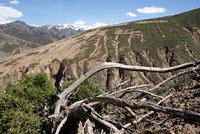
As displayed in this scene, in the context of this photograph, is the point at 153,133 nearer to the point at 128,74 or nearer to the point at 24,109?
the point at 24,109

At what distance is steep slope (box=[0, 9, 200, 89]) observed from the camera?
106 metres

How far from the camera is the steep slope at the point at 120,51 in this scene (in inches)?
4173

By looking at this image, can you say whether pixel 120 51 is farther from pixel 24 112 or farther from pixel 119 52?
pixel 24 112

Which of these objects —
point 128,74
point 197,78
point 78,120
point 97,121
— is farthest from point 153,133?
point 128,74

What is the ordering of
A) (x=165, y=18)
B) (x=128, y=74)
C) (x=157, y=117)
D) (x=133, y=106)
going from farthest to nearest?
(x=165, y=18) → (x=128, y=74) → (x=157, y=117) → (x=133, y=106)

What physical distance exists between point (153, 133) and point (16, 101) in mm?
9486

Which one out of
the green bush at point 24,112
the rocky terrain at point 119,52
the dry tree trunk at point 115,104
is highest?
the dry tree trunk at point 115,104

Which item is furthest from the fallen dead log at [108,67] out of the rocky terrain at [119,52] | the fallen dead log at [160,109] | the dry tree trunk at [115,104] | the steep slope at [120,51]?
the steep slope at [120,51]

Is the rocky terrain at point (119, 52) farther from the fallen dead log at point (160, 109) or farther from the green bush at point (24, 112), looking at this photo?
the fallen dead log at point (160, 109)

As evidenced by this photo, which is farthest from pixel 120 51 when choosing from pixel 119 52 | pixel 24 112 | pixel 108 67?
pixel 108 67

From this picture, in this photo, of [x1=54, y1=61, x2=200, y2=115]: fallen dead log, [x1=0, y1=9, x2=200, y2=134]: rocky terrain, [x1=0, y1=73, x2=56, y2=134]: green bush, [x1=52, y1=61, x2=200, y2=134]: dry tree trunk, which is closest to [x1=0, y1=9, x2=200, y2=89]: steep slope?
[x1=0, y1=9, x2=200, y2=134]: rocky terrain

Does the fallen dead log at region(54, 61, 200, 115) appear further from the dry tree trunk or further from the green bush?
the green bush

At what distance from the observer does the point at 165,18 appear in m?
149

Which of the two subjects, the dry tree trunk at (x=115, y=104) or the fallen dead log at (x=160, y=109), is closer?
the fallen dead log at (x=160, y=109)
